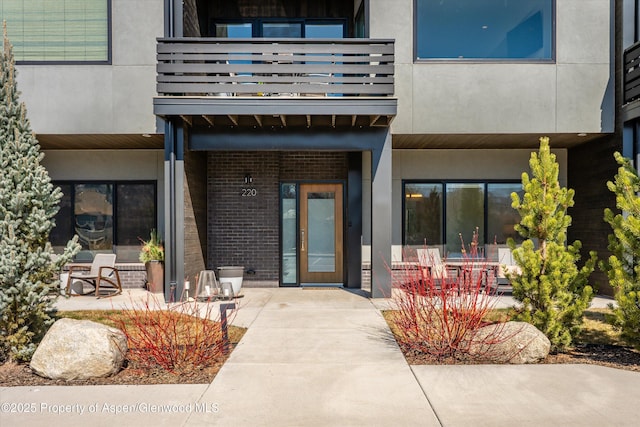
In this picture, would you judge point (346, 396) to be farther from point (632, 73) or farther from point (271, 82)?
point (632, 73)

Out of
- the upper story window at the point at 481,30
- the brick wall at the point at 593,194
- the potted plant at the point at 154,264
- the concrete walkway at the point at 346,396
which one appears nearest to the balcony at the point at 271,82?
the upper story window at the point at 481,30

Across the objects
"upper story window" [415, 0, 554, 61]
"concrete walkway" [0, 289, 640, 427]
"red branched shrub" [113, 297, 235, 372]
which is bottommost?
"concrete walkway" [0, 289, 640, 427]

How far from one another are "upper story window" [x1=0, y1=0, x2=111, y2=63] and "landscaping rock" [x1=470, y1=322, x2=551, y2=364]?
9273 mm

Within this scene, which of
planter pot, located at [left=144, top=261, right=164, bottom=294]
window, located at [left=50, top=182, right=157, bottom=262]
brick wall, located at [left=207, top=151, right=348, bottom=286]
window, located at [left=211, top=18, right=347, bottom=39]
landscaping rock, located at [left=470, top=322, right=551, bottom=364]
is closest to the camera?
landscaping rock, located at [left=470, top=322, right=551, bottom=364]

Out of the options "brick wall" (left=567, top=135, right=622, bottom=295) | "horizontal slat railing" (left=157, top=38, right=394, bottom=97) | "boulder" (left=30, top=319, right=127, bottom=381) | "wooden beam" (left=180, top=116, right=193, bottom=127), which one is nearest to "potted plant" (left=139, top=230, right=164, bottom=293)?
"wooden beam" (left=180, top=116, right=193, bottom=127)

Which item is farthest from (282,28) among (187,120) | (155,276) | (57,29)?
(155,276)

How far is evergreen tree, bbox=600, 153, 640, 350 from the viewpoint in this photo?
5.60 metres

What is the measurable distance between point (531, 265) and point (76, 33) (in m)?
10.00

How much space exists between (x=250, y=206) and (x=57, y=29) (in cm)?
571

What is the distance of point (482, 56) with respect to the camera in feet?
32.3

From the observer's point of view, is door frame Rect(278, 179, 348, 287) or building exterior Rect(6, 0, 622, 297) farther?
door frame Rect(278, 179, 348, 287)

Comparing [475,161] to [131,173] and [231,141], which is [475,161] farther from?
[131,173]

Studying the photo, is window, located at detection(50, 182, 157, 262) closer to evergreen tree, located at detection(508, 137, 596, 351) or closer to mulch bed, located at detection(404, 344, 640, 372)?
mulch bed, located at detection(404, 344, 640, 372)

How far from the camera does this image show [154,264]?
10.4 meters
